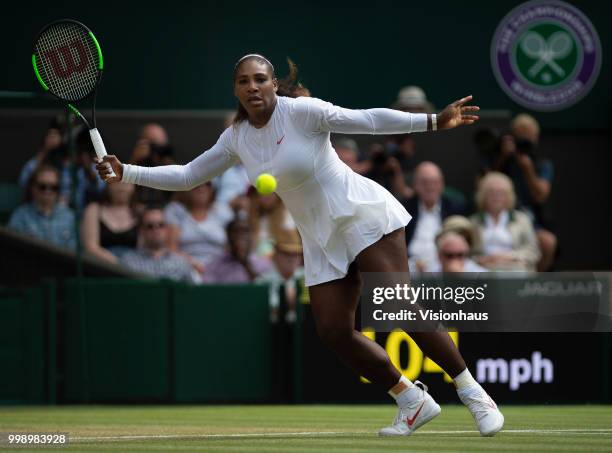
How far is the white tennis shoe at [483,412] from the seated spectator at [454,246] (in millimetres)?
4428

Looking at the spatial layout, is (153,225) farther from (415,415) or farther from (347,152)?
(415,415)

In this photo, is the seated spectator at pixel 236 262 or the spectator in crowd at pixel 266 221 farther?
the spectator in crowd at pixel 266 221

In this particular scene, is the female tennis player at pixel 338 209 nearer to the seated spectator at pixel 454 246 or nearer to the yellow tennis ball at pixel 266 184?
the yellow tennis ball at pixel 266 184

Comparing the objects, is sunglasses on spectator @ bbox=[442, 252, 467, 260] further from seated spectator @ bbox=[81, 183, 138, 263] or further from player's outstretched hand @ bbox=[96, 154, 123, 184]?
player's outstretched hand @ bbox=[96, 154, 123, 184]

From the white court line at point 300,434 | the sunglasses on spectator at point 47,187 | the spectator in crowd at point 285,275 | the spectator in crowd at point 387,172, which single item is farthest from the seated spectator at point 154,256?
the white court line at point 300,434

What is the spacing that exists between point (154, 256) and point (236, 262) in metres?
0.71

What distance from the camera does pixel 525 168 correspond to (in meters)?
13.6

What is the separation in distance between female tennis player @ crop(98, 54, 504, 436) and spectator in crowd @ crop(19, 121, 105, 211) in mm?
5221

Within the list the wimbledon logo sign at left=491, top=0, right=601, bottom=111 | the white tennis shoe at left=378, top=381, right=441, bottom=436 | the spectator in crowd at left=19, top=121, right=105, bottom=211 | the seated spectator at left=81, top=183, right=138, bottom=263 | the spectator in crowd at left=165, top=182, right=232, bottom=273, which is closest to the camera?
the white tennis shoe at left=378, top=381, right=441, bottom=436

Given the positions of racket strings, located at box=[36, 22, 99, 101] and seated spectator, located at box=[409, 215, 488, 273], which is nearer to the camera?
racket strings, located at box=[36, 22, 99, 101]

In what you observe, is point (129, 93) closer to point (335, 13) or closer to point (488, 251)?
point (335, 13)

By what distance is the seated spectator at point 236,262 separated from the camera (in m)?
11.9

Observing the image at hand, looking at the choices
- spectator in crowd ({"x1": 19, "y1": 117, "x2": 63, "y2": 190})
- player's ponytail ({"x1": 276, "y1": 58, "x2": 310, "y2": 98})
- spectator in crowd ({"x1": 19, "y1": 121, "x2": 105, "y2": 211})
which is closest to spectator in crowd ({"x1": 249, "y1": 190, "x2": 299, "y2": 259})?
spectator in crowd ({"x1": 19, "y1": 121, "x2": 105, "y2": 211})

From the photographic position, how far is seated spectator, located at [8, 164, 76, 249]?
11.9 meters
